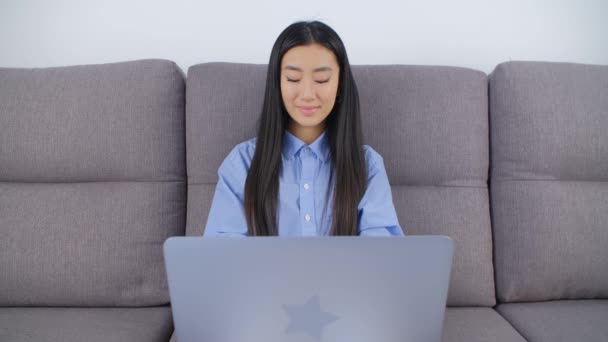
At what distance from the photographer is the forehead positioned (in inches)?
36.8

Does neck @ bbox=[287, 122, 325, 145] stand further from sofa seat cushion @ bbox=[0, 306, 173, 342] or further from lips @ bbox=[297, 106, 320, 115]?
sofa seat cushion @ bbox=[0, 306, 173, 342]

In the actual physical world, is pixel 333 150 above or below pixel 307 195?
above

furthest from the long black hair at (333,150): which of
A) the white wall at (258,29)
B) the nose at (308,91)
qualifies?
the white wall at (258,29)

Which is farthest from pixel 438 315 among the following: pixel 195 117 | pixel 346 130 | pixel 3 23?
pixel 3 23

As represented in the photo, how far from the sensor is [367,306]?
51cm

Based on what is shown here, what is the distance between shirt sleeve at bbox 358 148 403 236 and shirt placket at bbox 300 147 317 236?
0.13 metres

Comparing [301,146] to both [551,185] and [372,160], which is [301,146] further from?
[551,185]

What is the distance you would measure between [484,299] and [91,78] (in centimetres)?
130

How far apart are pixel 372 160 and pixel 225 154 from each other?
0.42 m

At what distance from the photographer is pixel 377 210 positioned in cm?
101

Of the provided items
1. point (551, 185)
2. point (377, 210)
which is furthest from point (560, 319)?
point (377, 210)

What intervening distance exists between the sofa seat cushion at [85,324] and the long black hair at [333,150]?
1.17 feet

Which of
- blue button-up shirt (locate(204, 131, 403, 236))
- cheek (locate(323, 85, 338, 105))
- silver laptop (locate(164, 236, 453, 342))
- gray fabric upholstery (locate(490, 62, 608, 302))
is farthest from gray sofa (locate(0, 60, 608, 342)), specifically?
silver laptop (locate(164, 236, 453, 342))

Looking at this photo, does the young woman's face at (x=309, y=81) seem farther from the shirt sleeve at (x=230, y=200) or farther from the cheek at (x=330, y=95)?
the shirt sleeve at (x=230, y=200)
